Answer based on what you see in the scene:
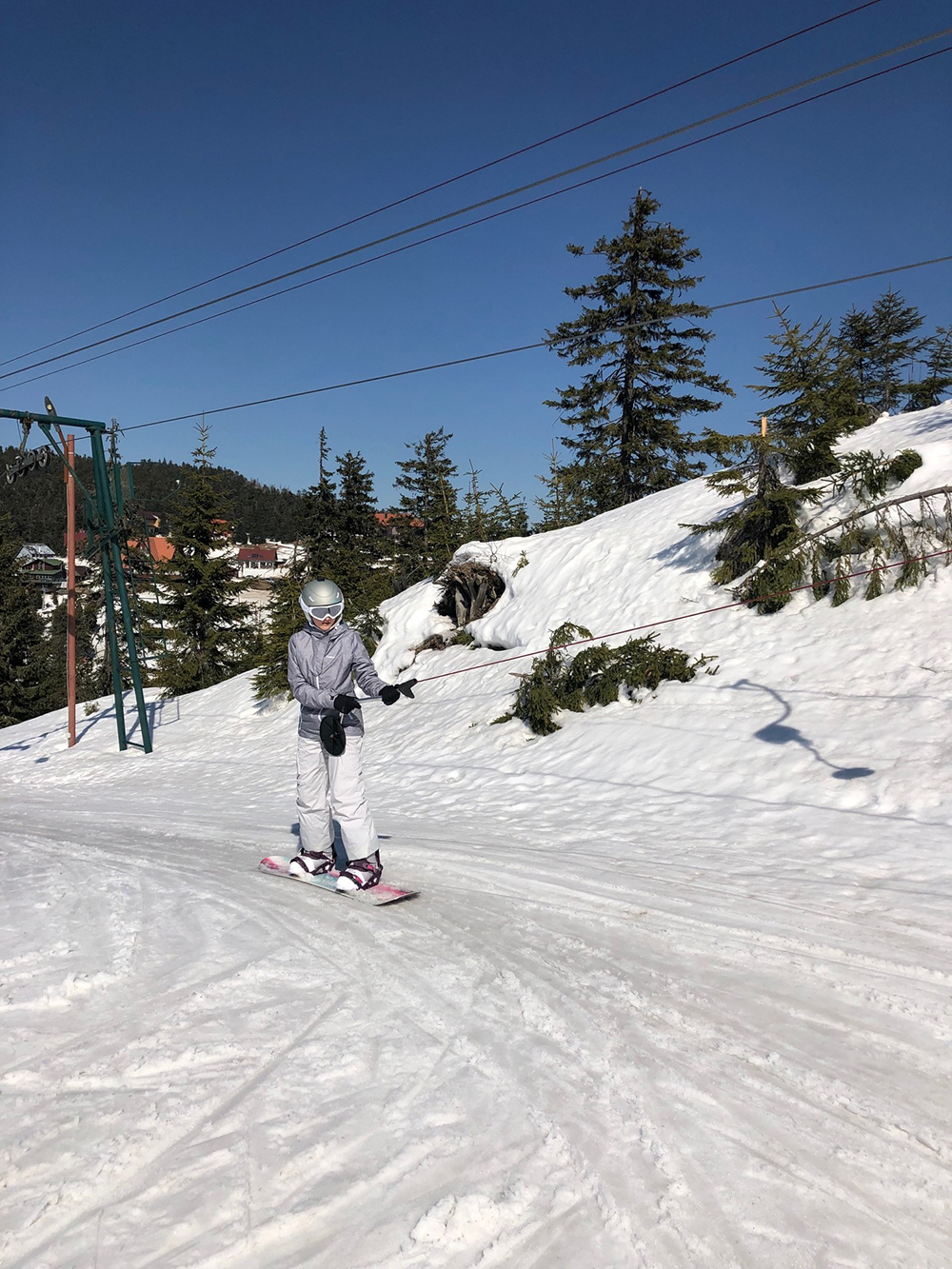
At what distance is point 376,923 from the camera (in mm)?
4387

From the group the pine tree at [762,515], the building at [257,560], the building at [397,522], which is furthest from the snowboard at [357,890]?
the building at [257,560]

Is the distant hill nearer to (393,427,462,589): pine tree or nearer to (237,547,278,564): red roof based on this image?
(237,547,278,564): red roof

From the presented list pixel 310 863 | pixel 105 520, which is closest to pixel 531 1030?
pixel 310 863

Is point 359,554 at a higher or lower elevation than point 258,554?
lower

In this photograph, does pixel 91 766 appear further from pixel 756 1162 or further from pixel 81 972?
pixel 756 1162

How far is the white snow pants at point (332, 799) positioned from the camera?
17.1 ft

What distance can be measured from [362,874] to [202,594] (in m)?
28.0

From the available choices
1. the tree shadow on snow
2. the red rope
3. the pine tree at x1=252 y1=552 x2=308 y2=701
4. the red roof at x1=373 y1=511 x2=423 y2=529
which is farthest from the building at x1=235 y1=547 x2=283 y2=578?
the tree shadow on snow

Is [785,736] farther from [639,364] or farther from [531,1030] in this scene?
[639,364]

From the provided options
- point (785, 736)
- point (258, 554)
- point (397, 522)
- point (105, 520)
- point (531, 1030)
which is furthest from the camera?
point (258, 554)

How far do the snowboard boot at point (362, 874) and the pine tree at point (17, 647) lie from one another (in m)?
43.9

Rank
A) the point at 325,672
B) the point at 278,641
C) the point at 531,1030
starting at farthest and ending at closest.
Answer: the point at 278,641
the point at 325,672
the point at 531,1030

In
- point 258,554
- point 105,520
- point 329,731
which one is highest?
point 258,554

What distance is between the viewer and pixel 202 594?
30609mm
